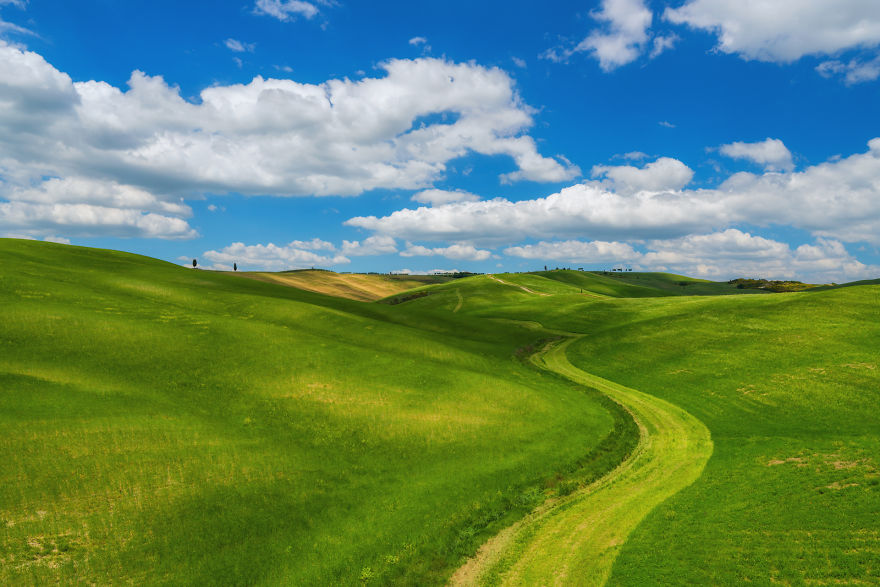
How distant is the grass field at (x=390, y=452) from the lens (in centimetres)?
1952

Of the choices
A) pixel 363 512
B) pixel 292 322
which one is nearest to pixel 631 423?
pixel 363 512

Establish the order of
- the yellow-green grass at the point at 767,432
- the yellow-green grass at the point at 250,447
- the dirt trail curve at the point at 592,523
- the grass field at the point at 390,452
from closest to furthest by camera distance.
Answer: the yellow-green grass at the point at 767,432
the dirt trail curve at the point at 592,523
the grass field at the point at 390,452
the yellow-green grass at the point at 250,447

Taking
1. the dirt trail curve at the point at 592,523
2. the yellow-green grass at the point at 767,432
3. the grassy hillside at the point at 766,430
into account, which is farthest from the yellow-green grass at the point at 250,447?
the yellow-green grass at the point at 767,432

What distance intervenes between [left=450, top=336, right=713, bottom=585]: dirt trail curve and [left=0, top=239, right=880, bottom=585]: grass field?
7.6 inches

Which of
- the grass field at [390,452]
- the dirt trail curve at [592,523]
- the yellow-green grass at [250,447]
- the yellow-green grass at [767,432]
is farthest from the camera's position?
the yellow-green grass at [250,447]

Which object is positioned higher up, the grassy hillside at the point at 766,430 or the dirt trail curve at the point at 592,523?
the grassy hillside at the point at 766,430

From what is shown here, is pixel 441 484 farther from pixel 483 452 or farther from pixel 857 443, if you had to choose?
pixel 857 443

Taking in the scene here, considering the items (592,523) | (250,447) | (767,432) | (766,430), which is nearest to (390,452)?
(250,447)

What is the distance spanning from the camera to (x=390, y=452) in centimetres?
3145

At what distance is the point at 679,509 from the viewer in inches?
930

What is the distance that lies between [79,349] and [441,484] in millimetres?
38645

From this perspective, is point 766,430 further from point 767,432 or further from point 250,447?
point 250,447

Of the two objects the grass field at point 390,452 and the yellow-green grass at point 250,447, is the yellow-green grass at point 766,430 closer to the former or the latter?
the grass field at point 390,452

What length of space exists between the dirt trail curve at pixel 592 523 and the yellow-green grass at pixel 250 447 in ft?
4.33
